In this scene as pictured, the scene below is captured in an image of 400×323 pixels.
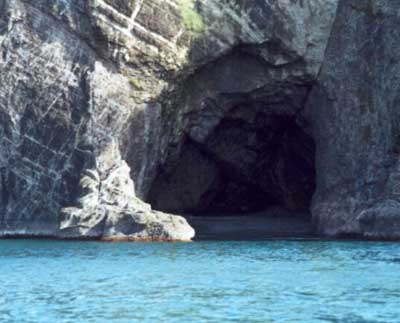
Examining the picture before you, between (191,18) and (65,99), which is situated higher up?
(191,18)

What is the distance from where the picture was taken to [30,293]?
43375 millimetres

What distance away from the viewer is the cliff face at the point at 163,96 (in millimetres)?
74375

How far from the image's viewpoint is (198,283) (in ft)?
153

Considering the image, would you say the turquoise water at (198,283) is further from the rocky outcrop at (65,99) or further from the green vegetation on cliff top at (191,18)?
the green vegetation on cliff top at (191,18)

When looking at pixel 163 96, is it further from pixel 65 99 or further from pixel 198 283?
pixel 198 283

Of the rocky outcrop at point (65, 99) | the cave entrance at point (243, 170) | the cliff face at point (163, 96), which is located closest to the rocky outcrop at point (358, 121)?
the cliff face at point (163, 96)

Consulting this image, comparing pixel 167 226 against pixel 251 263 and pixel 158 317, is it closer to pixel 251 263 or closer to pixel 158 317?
pixel 251 263

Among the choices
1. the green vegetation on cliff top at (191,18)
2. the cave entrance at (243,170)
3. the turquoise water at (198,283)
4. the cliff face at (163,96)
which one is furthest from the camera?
the cave entrance at (243,170)

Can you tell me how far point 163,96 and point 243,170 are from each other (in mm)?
13936

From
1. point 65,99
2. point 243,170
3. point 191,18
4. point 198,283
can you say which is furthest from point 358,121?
point 198,283

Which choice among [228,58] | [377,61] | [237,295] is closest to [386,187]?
[377,61]

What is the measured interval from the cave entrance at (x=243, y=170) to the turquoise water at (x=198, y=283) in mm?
18369

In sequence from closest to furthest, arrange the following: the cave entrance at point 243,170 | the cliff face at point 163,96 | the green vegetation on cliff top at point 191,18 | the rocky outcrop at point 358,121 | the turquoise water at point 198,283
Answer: the turquoise water at point 198,283 < the cliff face at point 163,96 < the rocky outcrop at point 358,121 < the green vegetation on cliff top at point 191,18 < the cave entrance at point 243,170

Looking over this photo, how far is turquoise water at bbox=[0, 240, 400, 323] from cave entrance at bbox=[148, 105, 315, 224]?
1837 cm
